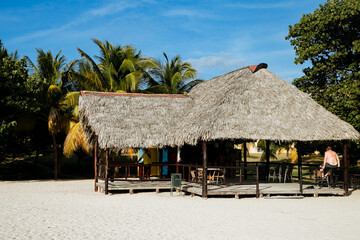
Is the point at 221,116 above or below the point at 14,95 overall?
below

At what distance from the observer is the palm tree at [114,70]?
23.3m

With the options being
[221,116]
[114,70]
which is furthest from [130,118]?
[114,70]

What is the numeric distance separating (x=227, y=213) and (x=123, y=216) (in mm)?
2604

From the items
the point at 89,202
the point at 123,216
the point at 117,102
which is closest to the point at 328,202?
the point at 123,216

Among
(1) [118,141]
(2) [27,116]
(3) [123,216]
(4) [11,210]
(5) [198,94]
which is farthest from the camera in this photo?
(2) [27,116]

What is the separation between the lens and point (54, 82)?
80.6 ft

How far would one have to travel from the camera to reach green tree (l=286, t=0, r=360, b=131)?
1756 centimetres

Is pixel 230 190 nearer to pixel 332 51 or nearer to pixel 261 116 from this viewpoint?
pixel 261 116

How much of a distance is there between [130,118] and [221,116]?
4033 mm

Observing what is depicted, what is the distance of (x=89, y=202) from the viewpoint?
12.6 metres

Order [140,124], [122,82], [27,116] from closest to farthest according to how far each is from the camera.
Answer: [140,124]
[27,116]
[122,82]

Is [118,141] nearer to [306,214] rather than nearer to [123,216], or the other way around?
[123,216]

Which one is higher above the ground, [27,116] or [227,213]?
[27,116]

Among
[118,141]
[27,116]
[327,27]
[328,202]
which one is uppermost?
[327,27]
